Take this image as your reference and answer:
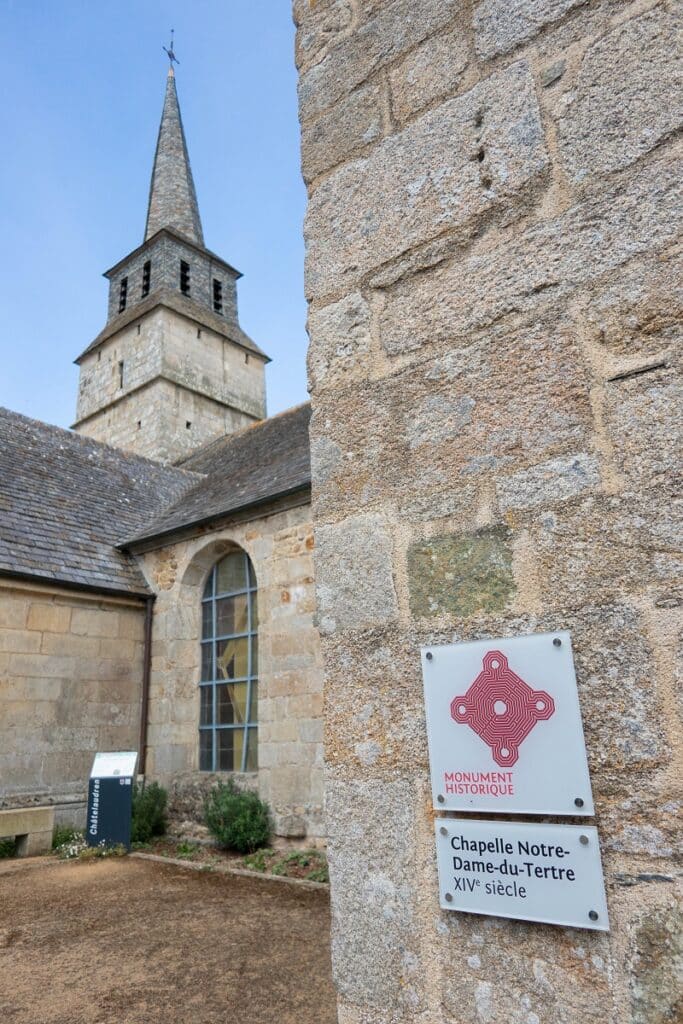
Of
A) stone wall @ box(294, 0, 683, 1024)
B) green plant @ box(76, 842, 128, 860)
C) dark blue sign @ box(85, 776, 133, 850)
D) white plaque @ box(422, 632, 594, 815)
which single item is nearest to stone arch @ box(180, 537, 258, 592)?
dark blue sign @ box(85, 776, 133, 850)

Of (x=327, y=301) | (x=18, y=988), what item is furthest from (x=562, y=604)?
(x=18, y=988)

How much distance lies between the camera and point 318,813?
6551 mm

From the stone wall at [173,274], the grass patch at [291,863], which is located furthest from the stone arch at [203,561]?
the stone wall at [173,274]

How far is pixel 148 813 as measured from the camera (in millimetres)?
7637

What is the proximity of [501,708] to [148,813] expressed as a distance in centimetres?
766

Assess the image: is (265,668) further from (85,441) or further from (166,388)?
(166,388)

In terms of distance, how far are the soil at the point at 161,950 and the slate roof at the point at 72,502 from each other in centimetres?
359

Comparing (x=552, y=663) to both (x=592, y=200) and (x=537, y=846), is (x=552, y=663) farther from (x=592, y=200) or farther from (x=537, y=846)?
(x=592, y=200)

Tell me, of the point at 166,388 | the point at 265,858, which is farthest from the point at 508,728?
the point at 166,388

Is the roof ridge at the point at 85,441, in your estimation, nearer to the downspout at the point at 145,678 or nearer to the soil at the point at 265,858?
the downspout at the point at 145,678

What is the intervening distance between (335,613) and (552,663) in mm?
477

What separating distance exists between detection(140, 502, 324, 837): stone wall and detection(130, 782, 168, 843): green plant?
21 cm

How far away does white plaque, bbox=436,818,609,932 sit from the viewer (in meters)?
1.01

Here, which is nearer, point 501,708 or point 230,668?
point 501,708
